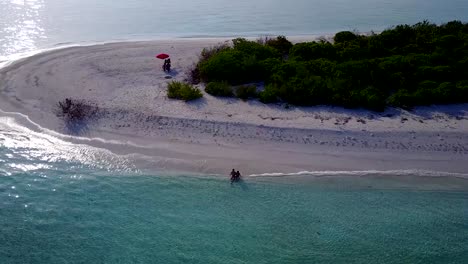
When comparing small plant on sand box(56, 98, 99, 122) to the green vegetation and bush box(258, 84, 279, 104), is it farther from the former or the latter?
bush box(258, 84, 279, 104)

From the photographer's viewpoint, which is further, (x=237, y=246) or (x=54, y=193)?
(x=54, y=193)

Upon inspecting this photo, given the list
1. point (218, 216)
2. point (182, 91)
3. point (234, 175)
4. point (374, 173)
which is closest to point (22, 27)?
point (182, 91)

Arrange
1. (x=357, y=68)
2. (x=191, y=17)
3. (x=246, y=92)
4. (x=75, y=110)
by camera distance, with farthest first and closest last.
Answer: (x=191, y=17) → (x=357, y=68) → (x=246, y=92) → (x=75, y=110)

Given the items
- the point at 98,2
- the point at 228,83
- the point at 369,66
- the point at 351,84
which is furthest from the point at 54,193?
the point at 98,2

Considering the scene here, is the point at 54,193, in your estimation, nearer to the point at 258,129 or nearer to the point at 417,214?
the point at 258,129

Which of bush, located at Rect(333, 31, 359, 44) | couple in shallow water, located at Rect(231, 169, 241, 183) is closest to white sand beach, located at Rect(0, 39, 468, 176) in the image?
couple in shallow water, located at Rect(231, 169, 241, 183)

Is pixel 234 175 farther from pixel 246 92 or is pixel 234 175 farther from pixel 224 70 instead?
pixel 224 70
